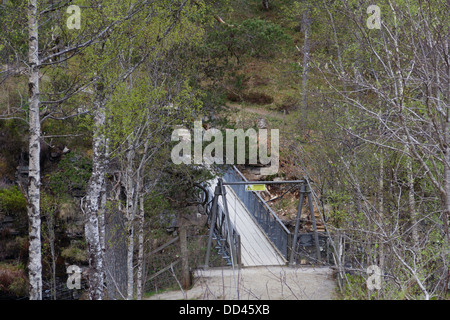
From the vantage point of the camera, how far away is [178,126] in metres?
10.8

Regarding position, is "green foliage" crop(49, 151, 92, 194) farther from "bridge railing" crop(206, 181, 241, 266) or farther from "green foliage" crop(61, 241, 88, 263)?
"bridge railing" crop(206, 181, 241, 266)

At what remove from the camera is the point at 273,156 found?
17.9 metres

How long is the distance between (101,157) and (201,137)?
4019mm

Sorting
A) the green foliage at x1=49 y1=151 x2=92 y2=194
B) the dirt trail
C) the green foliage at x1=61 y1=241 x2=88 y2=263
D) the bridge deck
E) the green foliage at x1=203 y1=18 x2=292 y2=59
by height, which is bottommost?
the green foliage at x1=61 y1=241 x2=88 y2=263

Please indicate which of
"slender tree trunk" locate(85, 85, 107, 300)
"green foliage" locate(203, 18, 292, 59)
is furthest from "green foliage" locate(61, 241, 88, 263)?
"green foliage" locate(203, 18, 292, 59)

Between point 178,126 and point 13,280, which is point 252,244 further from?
point 13,280

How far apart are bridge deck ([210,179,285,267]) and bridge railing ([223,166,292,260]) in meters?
0.13

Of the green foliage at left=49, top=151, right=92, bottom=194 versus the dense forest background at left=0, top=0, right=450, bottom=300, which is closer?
the dense forest background at left=0, top=0, right=450, bottom=300

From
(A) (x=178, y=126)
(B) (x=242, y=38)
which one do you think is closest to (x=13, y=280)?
(A) (x=178, y=126)

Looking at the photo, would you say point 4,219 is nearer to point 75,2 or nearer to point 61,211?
point 61,211

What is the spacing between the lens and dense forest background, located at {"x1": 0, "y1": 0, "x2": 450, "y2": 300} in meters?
5.04

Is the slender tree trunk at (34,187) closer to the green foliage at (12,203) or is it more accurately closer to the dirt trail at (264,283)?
the dirt trail at (264,283)

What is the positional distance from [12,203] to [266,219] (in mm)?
10043
